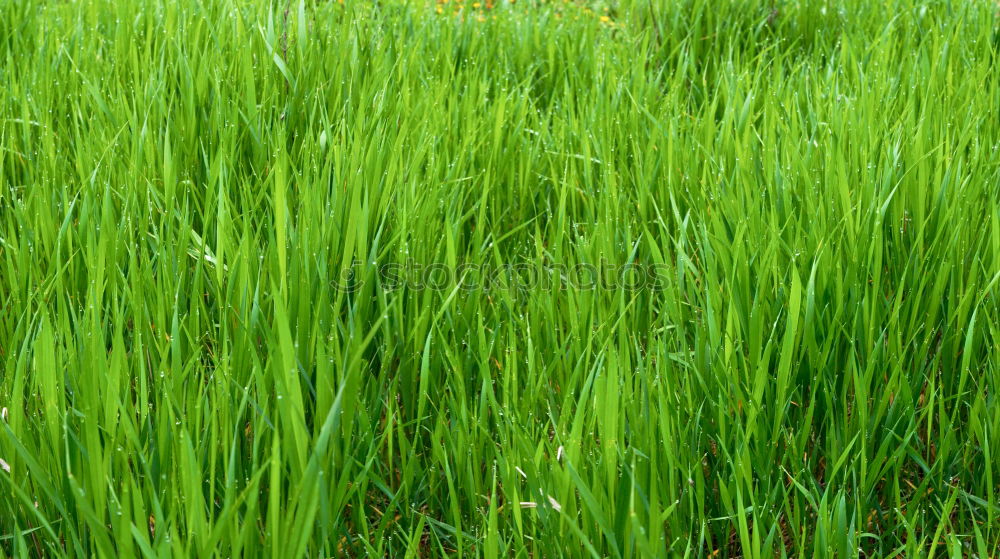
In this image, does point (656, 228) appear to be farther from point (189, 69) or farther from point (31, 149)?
point (31, 149)

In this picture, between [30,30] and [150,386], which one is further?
[30,30]

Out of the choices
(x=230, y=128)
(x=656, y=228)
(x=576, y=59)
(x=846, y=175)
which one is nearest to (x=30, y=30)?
(x=230, y=128)

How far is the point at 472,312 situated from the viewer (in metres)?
1.53

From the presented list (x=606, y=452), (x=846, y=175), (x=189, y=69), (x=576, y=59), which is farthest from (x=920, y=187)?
(x=189, y=69)

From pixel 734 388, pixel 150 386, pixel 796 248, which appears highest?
pixel 796 248

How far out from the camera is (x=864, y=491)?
1.24 meters

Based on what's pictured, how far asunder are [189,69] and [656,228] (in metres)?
1.03

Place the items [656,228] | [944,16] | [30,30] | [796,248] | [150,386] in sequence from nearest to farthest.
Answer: [150,386]
[796,248]
[656,228]
[30,30]
[944,16]

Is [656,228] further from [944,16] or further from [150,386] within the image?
[944,16]

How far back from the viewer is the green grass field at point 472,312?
1.13 m

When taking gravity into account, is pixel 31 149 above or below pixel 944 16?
below

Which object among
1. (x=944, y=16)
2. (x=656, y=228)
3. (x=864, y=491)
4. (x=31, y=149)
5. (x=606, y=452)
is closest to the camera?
(x=606, y=452)

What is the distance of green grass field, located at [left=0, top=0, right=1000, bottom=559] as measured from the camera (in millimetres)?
1132

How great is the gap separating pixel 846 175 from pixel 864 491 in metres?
0.69
